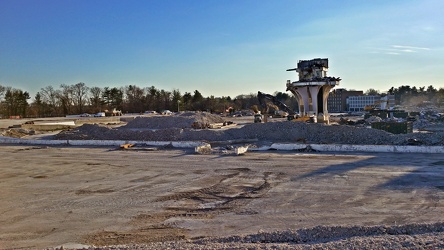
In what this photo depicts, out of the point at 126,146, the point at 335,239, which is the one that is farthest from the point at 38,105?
the point at 335,239

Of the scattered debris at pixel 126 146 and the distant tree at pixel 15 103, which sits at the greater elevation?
the distant tree at pixel 15 103

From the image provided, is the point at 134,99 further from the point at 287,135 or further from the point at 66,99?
the point at 287,135

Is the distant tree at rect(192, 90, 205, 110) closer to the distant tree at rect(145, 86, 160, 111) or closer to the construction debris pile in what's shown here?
the distant tree at rect(145, 86, 160, 111)

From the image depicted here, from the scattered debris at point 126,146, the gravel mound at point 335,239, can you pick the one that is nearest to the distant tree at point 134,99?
the scattered debris at point 126,146

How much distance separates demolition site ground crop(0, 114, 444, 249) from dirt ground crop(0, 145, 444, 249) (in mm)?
28

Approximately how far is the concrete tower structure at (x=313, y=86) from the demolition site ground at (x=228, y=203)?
22186 millimetres

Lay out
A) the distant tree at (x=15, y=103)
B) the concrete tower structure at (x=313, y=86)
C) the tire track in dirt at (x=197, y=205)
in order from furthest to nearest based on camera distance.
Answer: the distant tree at (x=15, y=103) → the concrete tower structure at (x=313, y=86) → the tire track in dirt at (x=197, y=205)

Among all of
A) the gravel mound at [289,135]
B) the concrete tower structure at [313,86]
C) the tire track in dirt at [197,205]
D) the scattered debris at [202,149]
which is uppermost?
the concrete tower structure at [313,86]

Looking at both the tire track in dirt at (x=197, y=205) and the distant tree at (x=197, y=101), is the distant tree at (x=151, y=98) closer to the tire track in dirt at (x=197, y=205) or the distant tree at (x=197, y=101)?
the distant tree at (x=197, y=101)

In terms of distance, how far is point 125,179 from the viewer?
14453mm

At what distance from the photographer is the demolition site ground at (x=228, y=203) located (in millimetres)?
7367

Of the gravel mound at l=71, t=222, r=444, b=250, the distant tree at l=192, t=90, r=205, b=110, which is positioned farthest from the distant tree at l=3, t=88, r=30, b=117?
the gravel mound at l=71, t=222, r=444, b=250

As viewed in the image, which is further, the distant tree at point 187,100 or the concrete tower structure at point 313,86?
the distant tree at point 187,100

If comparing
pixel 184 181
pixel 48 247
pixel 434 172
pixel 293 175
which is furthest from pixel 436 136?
pixel 48 247
